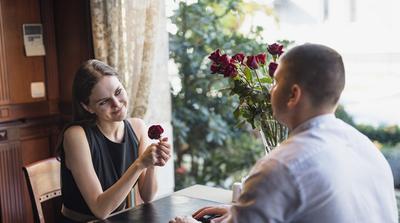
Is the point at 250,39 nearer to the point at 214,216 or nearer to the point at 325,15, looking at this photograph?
the point at 325,15

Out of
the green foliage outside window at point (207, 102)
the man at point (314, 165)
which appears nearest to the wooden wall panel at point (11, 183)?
the green foliage outside window at point (207, 102)

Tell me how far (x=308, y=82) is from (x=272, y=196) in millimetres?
268

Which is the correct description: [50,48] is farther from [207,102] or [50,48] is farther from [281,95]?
[281,95]

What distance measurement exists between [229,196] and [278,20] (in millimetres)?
1509

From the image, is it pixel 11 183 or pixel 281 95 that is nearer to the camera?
pixel 281 95

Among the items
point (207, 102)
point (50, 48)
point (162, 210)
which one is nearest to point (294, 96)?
point (162, 210)

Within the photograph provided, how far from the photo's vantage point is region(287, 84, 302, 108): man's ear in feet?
3.70

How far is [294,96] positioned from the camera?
1.14 meters

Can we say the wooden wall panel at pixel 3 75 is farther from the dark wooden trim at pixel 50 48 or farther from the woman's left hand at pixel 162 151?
the woman's left hand at pixel 162 151

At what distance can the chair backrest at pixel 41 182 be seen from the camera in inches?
77.7

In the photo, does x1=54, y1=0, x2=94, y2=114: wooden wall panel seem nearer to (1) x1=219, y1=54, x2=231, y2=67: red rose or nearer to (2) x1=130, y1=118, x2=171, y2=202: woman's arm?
(2) x1=130, y1=118, x2=171, y2=202: woman's arm

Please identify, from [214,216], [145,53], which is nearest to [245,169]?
[145,53]

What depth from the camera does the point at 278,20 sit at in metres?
3.11

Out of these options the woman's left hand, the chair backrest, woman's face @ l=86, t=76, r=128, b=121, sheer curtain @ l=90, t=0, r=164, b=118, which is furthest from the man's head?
sheer curtain @ l=90, t=0, r=164, b=118
